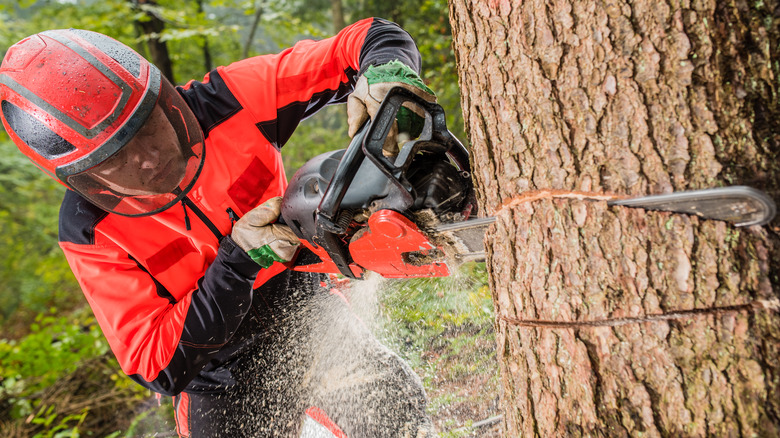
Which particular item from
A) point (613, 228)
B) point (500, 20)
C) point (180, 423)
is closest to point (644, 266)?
point (613, 228)

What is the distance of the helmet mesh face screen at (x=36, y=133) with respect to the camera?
1766mm

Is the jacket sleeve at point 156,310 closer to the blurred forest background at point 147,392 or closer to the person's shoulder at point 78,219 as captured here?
the person's shoulder at point 78,219

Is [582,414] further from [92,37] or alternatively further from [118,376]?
[118,376]

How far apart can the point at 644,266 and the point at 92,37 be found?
7.64ft

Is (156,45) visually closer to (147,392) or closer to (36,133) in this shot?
(147,392)

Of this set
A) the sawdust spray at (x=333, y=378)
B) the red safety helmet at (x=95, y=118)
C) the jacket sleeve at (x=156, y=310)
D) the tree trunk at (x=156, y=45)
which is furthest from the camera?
the tree trunk at (x=156, y=45)

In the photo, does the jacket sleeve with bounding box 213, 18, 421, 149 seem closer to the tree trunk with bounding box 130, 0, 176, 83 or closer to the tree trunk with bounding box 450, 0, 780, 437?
the tree trunk with bounding box 450, 0, 780, 437

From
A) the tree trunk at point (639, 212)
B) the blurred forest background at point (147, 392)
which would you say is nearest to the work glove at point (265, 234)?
the blurred forest background at point (147, 392)

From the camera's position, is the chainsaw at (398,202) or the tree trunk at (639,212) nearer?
the tree trunk at (639,212)

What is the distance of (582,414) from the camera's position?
967 millimetres

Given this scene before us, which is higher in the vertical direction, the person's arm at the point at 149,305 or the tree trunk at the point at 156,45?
the tree trunk at the point at 156,45

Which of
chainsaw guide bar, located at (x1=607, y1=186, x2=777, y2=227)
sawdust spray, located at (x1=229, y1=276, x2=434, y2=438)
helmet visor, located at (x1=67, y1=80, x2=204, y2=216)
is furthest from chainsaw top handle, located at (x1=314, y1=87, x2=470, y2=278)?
sawdust spray, located at (x1=229, y1=276, x2=434, y2=438)

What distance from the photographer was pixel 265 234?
6.09 feet

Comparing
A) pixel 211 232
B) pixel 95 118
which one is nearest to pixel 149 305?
pixel 211 232
